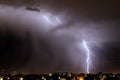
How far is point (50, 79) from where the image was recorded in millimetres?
118438

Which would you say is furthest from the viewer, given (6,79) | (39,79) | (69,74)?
(69,74)

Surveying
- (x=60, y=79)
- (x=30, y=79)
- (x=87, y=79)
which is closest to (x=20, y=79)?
(x=30, y=79)

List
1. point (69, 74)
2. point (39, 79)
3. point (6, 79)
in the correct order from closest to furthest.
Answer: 1. point (6, 79)
2. point (39, 79)
3. point (69, 74)

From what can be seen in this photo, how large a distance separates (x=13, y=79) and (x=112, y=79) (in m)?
27.9

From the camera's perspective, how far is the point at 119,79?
365 feet

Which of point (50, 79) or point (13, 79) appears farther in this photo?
point (50, 79)

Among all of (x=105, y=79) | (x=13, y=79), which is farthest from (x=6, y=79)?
(x=105, y=79)

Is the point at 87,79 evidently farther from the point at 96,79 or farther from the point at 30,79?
the point at 30,79

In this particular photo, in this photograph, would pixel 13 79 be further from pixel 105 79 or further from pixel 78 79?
pixel 105 79

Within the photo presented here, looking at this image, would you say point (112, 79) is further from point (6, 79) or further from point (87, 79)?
point (6, 79)

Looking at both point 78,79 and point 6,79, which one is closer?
point 6,79

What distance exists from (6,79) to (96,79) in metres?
25.5

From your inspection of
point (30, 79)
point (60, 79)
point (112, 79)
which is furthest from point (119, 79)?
point (30, 79)

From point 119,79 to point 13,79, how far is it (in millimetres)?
27263
